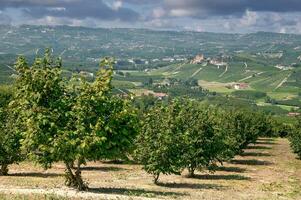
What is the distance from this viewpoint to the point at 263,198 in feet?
164

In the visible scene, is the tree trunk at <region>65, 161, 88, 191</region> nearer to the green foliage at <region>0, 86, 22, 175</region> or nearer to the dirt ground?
the dirt ground

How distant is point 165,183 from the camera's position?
58.8 meters

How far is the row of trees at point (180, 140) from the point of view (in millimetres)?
55438

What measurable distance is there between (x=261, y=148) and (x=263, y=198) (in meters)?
84.5

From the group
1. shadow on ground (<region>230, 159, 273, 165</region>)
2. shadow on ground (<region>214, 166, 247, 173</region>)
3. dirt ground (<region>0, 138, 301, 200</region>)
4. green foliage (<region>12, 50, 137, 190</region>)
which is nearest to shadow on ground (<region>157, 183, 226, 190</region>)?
dirt ground (<region>0, 138, 301, 200</region>)

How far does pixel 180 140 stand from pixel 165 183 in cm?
574

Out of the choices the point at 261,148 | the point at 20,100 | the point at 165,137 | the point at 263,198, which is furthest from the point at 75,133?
the point at 261,148

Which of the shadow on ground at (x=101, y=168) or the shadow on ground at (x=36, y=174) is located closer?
the shadow on ground at (x=36, y=174)

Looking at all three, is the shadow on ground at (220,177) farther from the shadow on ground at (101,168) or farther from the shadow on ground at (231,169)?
the shadow on ground at (101,168)

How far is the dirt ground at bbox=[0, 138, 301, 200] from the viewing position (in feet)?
134

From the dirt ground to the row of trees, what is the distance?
2.35 m

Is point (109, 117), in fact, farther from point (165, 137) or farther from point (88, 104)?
point (165, 137)

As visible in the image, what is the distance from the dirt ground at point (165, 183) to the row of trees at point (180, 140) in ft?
7.71

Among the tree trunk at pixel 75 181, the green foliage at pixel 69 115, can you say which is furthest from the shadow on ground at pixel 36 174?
the green foliage at pixel 69 115
